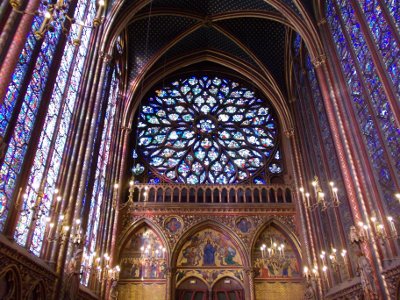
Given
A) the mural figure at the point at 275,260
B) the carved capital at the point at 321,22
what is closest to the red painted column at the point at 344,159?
the carved capital at the point at 321,22

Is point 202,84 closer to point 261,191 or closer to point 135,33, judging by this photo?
point 135,33

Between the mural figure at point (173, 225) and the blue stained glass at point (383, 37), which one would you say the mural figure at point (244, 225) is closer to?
the mural figure at point (173, 225)

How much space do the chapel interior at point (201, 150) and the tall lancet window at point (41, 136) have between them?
6 centimetres

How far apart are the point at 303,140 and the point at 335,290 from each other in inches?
294

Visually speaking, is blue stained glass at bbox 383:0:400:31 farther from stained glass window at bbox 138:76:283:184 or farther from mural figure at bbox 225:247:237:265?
mural figure at bbox 225:247:237:265

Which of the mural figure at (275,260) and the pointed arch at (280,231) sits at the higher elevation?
the pointed arch at (280,231)

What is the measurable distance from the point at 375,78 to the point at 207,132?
36.5 feet

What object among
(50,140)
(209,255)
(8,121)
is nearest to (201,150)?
(209,255)

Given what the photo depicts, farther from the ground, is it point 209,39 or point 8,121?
point 209,39

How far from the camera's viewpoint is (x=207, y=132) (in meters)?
→ 20.9

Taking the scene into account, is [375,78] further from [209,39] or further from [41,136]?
[209,39]

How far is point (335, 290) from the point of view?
13.4 meters

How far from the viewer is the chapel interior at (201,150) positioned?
945 centimetres

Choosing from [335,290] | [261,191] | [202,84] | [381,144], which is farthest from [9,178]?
[202,84]
